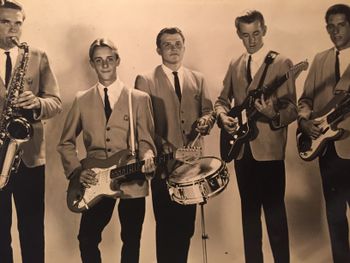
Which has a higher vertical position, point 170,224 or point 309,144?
point 309,144

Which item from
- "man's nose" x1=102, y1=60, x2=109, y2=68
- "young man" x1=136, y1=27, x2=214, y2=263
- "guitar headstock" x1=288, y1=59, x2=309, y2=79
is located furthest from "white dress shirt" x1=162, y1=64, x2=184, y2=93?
"guitar headstock" x1=288, y1=59, x2=309, y2=79

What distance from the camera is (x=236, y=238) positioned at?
1.74m

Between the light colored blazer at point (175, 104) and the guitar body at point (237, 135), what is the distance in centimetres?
9

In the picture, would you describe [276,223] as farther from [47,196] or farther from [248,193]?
[47,196]

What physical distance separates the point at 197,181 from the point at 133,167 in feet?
0.82

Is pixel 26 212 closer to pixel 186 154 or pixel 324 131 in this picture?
pixel 186 154

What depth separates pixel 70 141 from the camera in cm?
172

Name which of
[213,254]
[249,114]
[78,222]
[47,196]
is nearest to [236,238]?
[213,254]

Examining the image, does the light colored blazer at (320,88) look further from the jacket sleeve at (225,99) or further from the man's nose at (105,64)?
the man's nose at (105,64)

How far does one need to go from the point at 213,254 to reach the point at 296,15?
1.00 metres

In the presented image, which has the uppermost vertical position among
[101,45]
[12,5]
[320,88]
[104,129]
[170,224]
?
[12,5]

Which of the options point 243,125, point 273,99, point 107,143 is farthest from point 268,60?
point 107,143

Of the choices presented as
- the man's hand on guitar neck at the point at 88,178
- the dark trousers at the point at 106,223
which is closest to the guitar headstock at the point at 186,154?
the dark trousers at the point at 106,223

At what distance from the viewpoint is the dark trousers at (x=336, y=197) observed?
175 centimetres
